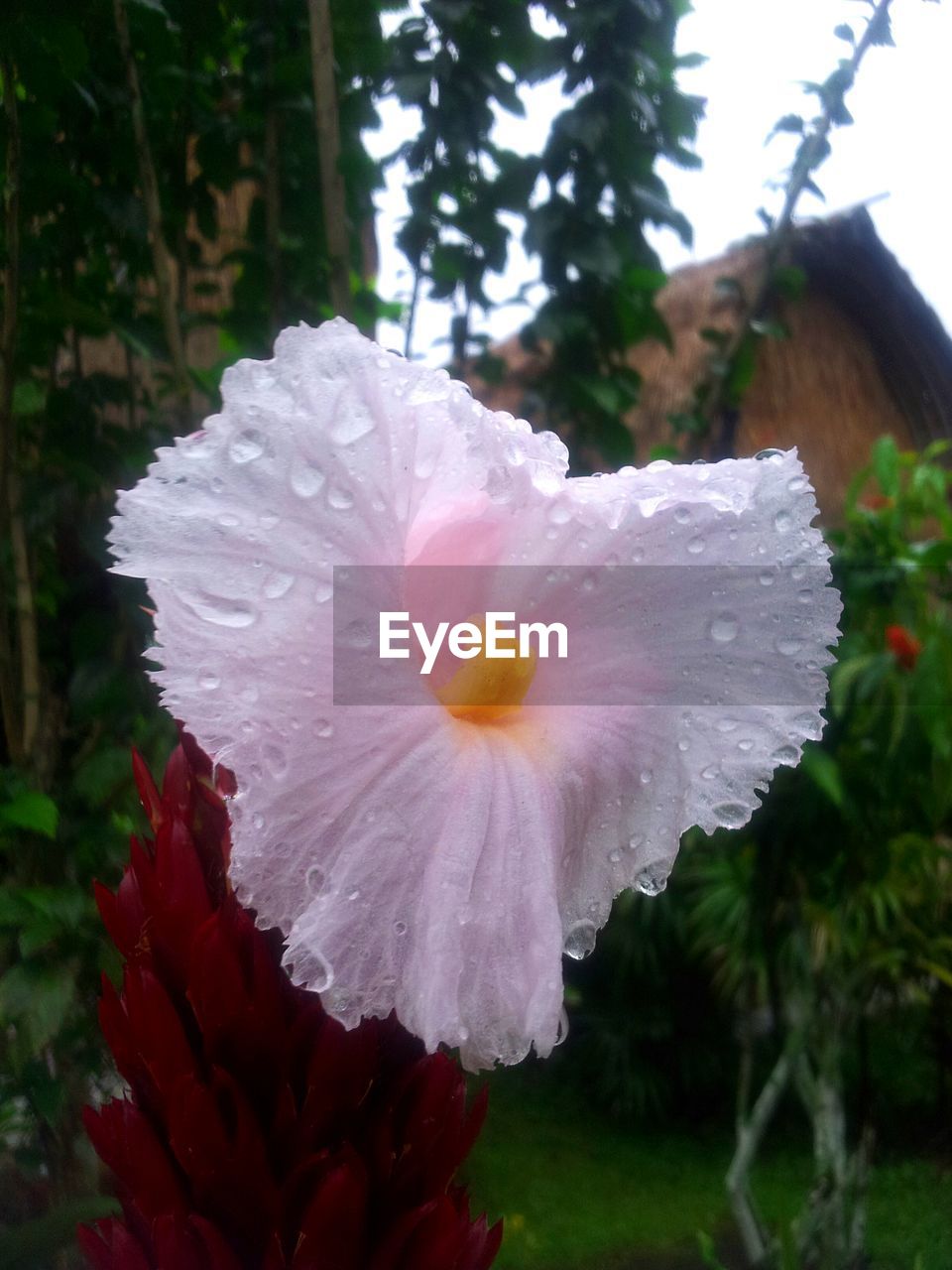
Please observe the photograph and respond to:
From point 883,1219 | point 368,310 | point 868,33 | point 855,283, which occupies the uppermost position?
point 855,283

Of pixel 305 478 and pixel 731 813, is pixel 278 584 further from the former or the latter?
pixel 731 813

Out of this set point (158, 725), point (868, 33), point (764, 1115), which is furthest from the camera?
point (764, 1115)

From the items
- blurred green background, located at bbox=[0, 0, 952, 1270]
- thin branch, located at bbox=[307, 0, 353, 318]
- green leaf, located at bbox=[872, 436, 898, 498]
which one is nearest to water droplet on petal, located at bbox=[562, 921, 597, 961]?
blurred green background, located at bbox=[0, 0, 952, 1270]

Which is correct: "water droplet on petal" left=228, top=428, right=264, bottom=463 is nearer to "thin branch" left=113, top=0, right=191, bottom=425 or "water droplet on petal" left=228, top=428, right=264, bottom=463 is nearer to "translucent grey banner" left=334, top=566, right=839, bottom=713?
"translucent grey banner" left=334, top=566, right=839, bottom=713

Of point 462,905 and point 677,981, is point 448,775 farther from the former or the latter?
point 677,981

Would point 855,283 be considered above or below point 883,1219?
above

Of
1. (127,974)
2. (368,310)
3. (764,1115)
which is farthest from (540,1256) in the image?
(127,974)

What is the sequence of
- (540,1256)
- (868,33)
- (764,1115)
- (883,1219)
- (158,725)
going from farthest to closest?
(883,1219), (540,1256), (764,1115), (868,33), (158,725)

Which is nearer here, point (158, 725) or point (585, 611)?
point (585, 611)
